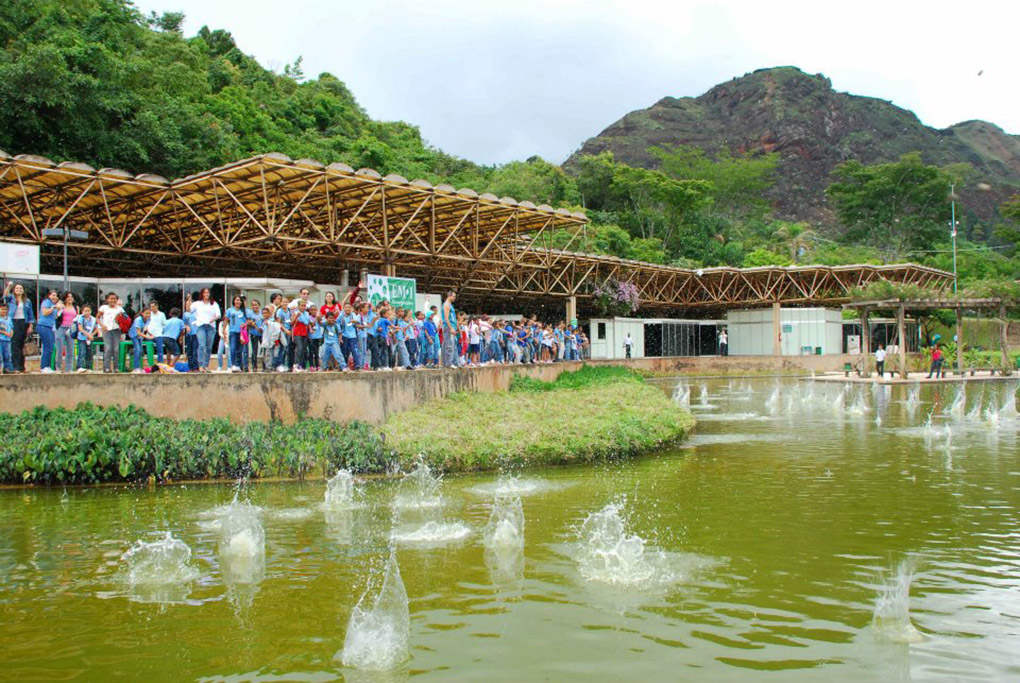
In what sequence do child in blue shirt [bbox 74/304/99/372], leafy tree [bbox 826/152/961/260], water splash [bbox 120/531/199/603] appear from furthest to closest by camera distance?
leafy tree [bbox 826/152/961/260], child in blue shirt [bbox 74/304/99/372], water splash [bbox 120/531/199/603]

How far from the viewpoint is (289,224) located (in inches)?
974

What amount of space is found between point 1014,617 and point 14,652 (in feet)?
23.9

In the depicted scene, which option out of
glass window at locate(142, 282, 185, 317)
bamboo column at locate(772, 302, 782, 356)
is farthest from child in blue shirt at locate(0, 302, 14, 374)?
bamboo column at locate(772, 302, 782, 356)

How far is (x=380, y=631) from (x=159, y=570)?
2.71 m

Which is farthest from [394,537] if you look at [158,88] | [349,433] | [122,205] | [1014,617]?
[158,88]

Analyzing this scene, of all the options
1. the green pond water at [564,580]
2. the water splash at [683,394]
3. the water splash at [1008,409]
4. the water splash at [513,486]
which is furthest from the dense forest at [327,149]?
the water splash at [1008,409]

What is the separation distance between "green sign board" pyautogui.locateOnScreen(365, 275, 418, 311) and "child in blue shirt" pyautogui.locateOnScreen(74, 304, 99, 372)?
7464 millimetres

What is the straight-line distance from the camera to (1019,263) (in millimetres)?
56156

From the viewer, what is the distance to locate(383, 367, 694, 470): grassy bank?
12898 millimetres

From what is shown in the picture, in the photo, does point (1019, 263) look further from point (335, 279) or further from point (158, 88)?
point (158, 88)

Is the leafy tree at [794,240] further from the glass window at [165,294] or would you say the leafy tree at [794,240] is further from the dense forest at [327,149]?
the glass window at [165,294]

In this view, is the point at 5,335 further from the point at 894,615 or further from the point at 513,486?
the point at 894,615

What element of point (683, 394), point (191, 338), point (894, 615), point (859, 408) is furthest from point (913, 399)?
point (191, 338)

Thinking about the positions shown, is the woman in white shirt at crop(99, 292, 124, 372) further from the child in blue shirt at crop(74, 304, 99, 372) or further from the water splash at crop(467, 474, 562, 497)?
the water splash at crop(467, 474, 562, 497)
